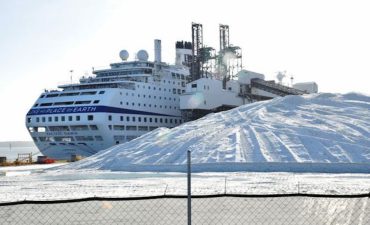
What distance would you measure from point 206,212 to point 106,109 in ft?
165

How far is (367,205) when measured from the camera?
1244 centimetres

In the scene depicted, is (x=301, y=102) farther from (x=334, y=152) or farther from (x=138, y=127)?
(x=138, y=127)

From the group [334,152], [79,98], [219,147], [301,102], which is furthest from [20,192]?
[79,98]

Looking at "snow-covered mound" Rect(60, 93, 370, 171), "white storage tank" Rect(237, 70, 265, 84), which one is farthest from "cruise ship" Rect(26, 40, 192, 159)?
"snow-covered mound" Rect(60, 93, 370, 171)

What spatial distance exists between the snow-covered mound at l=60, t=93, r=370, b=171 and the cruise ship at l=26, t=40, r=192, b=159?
20.7 metres

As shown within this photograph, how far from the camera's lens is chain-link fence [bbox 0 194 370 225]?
10961 mm

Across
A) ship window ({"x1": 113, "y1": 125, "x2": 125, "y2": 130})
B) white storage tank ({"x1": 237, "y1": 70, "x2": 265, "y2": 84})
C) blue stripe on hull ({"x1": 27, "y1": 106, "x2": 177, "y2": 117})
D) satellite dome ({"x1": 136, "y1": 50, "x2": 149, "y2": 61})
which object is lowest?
ship window ({"x1": 113, "y1": 125, "x2": 125, "y2": 130})

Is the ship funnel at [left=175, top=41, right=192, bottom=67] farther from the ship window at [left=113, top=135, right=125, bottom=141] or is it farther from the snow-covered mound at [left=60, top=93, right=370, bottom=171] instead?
the snow-covered mound at [left=60, top=93, right=370, bottom=171]

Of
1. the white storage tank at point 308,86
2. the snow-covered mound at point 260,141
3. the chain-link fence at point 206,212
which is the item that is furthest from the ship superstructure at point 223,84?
the chain-link fence at point 206,212

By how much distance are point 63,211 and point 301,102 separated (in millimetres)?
35133

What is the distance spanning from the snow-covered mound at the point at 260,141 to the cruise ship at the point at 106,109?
68.0 ft

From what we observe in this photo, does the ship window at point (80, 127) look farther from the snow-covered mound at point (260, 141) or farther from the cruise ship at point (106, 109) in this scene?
the snow-covered mound at point (260, 141)

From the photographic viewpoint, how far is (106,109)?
201ft

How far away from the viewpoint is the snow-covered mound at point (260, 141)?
95.7 ft
